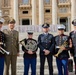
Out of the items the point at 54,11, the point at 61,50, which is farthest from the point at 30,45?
the point at 54,11

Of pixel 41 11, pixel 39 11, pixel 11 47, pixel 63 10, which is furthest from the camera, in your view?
pixel 63 10

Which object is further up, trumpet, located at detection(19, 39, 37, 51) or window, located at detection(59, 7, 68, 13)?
trumpet, located at detection(19, 39, 37, 51)

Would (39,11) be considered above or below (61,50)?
below

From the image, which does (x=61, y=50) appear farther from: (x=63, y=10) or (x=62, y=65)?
(x=63, y=10)

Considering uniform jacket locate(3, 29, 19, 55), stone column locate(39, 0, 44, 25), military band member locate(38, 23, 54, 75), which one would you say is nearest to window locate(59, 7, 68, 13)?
stone column locate(39, 0, 44, 25)

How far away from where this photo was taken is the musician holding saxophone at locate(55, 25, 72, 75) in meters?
9.35

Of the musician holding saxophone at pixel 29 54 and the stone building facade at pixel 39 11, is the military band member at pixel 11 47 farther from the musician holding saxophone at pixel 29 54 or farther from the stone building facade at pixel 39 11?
the stone building facade at pixel 39 11

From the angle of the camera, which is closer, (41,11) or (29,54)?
(29,54)

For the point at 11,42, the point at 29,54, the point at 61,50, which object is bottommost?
the point at 29,54

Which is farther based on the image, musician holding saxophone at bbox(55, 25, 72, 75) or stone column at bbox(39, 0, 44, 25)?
stone column at bbox(39, 0, 44, 25)

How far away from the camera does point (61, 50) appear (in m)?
9.41

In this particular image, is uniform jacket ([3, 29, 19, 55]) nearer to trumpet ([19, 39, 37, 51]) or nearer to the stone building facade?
trumpet ([19, 39, 37, 51])

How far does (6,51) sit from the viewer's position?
922 centimetres

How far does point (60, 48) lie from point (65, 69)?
0.75 m
